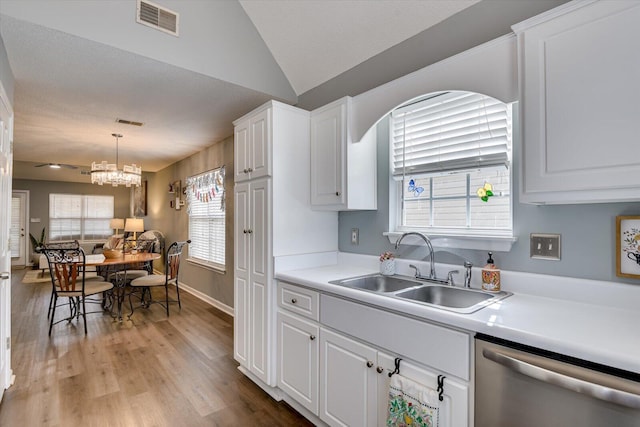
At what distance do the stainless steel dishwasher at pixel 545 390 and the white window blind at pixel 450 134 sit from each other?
42.3 inches

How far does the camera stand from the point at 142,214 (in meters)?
7.90

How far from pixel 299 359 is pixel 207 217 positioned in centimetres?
345

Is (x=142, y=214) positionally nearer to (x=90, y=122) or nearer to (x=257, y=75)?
(x=90, y=122)

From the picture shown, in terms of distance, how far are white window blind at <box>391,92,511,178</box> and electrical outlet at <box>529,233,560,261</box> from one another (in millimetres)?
440

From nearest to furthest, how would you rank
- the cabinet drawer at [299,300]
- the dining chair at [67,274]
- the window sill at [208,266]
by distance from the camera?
the cabinet drawer at [299,300], the dining chair at [67,274], the window sill at [208,266]

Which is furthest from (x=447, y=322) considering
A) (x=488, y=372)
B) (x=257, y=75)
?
(x=257, y=75)

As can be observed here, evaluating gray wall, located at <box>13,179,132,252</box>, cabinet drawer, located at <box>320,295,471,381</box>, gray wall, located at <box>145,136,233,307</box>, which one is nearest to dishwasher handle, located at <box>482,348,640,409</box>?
cabinet drawer, located at <box>320,295,471,381</box>

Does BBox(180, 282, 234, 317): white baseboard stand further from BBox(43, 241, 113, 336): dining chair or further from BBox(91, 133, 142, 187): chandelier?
BBox(91, 133, 142, 187): chandelier

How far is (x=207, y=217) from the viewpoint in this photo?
5.02 metres

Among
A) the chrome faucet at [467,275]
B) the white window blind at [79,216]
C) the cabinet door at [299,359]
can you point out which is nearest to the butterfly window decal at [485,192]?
the chrome faucet at [467,275]

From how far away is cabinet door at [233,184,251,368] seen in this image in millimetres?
2613

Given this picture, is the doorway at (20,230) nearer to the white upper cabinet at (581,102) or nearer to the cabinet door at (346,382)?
the cabinet door at (346,382)

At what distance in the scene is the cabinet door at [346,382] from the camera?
5.37ft

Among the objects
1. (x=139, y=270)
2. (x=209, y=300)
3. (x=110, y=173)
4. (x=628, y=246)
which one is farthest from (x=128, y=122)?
(x=628, y=246)
